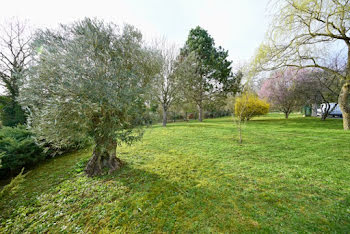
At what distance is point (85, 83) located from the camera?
8.98ft

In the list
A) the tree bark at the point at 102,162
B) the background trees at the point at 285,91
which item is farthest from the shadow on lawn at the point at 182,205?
the background trees at the point at 285,91

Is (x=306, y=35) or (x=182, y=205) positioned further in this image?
(x=306, y=35)

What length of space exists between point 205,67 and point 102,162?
1681 cm

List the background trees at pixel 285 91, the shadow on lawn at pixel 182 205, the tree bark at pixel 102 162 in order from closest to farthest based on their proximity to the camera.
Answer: the shadow on lawn at pixel 182 205
the tree bark at pixel 102 162
the background trees at pixel 285 91

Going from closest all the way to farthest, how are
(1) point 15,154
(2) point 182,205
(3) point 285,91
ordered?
(2) point 182,205 → (1) point 15,154 → (3) point 285,91

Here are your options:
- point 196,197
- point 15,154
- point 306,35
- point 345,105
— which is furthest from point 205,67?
point 15,154

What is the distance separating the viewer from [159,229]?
2.09m

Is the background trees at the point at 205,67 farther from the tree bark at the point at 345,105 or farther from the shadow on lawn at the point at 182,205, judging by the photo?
the shadow on lawn at the point at 182,205

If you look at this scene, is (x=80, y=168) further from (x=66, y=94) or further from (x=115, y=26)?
(x=115, y=26)

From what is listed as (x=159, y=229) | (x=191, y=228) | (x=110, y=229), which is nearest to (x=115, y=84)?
(x=110, y=229)

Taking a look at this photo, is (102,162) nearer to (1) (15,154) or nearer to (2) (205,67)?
(1) (15,154)

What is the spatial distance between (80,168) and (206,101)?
17277mm

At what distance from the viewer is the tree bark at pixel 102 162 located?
3.98 m

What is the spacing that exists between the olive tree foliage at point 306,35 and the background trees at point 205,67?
→ 31.1 feet
